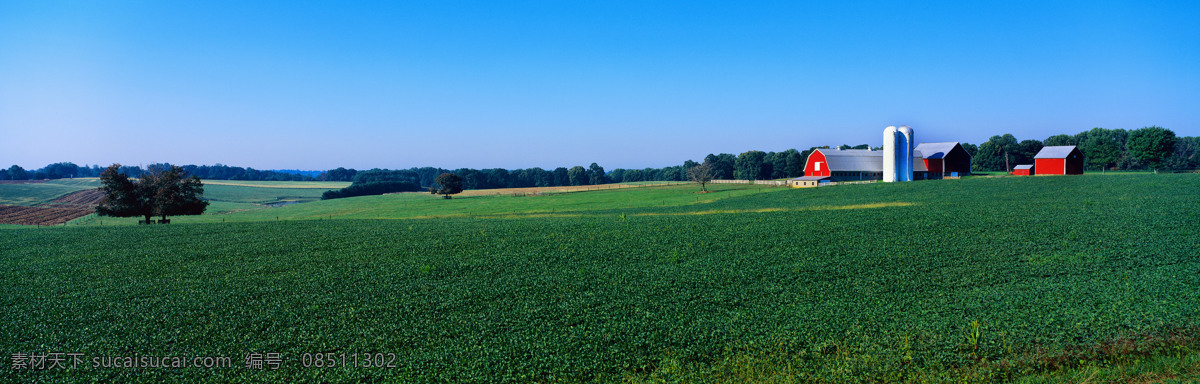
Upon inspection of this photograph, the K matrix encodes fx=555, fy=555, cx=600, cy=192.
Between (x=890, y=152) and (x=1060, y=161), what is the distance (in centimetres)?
1780

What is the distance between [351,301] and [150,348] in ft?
16.7

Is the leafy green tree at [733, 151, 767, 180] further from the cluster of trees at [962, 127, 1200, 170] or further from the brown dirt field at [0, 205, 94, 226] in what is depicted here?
the brown dirt field at [0, 205, 94, 226]

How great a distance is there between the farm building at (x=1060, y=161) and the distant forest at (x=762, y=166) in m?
28.6

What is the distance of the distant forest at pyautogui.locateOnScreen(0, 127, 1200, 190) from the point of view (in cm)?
8606

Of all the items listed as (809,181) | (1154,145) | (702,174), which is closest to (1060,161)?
(809,181)

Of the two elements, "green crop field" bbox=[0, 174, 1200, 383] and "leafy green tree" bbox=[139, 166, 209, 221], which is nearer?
"green crop field" bbox=[0, 174, 1200, 383]

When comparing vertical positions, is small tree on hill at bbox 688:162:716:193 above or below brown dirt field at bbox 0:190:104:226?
above

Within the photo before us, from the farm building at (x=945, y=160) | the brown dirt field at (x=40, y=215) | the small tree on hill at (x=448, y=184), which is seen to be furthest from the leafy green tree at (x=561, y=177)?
the brown dirt field at (x=40, y=215)

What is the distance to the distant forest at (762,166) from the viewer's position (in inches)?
3388

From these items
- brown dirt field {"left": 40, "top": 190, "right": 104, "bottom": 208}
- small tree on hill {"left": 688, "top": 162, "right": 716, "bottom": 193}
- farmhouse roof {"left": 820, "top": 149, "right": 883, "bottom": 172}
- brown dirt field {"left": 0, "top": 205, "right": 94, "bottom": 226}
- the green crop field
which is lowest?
the green crop field

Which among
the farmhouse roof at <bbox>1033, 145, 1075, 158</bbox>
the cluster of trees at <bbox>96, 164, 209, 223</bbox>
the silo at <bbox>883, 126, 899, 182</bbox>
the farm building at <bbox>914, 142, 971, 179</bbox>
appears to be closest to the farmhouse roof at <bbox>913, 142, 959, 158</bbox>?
the farm building at <bbox>914, 142, 971, 179</bbox>

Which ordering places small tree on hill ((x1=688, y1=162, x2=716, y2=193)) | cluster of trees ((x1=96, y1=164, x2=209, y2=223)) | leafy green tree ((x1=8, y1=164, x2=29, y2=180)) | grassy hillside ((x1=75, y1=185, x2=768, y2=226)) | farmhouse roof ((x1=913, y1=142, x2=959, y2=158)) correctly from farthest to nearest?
leafy green tree ((x1=8, y1=164, x2=29, y2=180)) < small tree on hill ((x1=688, y1=162, x2=716, y2=193)) < farmhouse roof ((x1=913, y1=142, x2=959, y2=158)) < grassy hillside ((x1=75, y1=185, x2=768, y2=226)) < cluster of trees ((x1=96, y1=164, x2=209, y2=223))

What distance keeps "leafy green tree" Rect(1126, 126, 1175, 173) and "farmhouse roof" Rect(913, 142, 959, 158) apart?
34297 mm

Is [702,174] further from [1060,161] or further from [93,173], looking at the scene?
[93,173]
